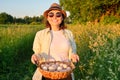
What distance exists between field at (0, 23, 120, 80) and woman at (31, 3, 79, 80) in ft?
2.99

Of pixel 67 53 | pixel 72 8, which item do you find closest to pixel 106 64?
pixel 67 53

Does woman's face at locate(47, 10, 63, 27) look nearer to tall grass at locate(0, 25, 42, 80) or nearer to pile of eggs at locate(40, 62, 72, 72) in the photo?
pile of eggs at locate(40, 62, 72, 72)

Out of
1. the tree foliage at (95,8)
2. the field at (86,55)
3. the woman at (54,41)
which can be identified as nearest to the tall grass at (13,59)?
the field at (86,55)

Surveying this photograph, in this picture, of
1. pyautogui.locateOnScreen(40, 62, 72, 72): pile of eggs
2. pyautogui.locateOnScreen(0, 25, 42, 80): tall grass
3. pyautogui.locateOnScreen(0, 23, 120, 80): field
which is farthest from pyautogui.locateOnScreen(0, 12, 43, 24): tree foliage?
pyautogui.locateOnScreen(40, 62, 72, 72): pile of eggs

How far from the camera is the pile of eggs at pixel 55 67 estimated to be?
13.7ft

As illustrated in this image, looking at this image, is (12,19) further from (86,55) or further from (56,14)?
(56,14)

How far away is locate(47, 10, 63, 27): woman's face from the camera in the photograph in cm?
465

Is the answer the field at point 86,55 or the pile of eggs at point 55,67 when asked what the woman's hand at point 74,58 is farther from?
the field at point 86,55

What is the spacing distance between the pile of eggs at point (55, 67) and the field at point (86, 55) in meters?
1.09

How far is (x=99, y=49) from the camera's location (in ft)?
20.8

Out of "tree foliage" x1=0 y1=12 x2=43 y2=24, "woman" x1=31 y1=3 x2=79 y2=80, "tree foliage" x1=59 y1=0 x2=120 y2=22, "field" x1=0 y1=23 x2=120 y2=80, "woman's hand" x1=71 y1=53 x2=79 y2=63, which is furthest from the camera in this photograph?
"tree foliage" x1=0 y1=12 x2=43 y2=24

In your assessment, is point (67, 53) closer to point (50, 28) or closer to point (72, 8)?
point (50, 28)

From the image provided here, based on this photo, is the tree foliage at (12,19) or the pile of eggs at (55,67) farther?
the tree foliage at (12,19)

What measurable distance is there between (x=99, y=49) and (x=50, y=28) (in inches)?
73.0
